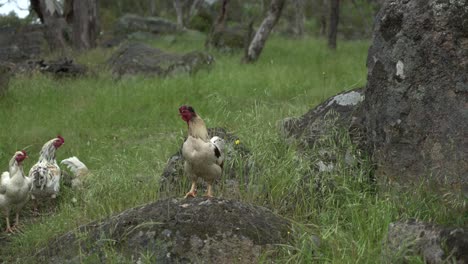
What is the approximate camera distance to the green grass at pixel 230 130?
5730 mm

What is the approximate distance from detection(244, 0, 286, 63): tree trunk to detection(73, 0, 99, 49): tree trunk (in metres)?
5.75

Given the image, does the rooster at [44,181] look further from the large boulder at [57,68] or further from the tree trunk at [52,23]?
the tree trunk at [52,23]

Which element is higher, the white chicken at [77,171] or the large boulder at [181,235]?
the large boulder at [181,235]

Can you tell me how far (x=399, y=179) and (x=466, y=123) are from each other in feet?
2.74

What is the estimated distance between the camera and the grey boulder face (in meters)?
6.00

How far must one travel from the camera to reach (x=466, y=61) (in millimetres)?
6027

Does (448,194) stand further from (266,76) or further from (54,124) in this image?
(266,76)

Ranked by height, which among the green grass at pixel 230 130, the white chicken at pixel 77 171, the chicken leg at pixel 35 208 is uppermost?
the green grass at pixel 230 130

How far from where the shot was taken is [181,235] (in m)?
5.29

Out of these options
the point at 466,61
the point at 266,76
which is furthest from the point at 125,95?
the point at 466,61

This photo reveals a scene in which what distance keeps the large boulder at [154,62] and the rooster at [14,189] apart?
7363mm

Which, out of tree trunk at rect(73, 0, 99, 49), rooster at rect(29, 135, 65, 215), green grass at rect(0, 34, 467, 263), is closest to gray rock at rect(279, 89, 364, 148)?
green grass at rect(0, 34, 467, 263)

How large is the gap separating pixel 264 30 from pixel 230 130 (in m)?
7.68

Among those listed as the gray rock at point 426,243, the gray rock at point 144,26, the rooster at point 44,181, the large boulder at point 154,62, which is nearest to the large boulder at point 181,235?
the gray rock at point 426,243
